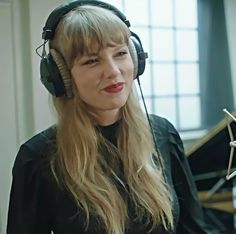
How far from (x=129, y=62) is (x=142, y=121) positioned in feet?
0.59

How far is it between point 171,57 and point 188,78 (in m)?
0.20

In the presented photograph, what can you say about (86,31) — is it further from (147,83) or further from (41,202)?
(147,83)

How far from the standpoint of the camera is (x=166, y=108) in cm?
283

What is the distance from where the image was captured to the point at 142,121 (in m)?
1.02

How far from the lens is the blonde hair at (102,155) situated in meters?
0.85

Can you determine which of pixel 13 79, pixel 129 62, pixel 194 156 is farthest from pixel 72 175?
pixel 13 79

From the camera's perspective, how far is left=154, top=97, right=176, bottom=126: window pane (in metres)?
2.79

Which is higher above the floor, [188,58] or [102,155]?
[188,58]

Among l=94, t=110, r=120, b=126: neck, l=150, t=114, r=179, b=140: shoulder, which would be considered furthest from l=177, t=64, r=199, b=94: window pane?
l=94, t=110, r=120, b=126: neck

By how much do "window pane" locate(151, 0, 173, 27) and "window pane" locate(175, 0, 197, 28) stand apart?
0.18ft

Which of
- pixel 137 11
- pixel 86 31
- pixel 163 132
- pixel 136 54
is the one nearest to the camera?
pixel 86 31

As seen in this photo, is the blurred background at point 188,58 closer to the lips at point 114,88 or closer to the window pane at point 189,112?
the window pane at point 189,112

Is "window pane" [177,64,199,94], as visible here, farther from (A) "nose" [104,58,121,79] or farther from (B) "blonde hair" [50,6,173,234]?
(A) "nose" [104,58,121,79]

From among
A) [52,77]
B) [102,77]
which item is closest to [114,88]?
[102,77]
